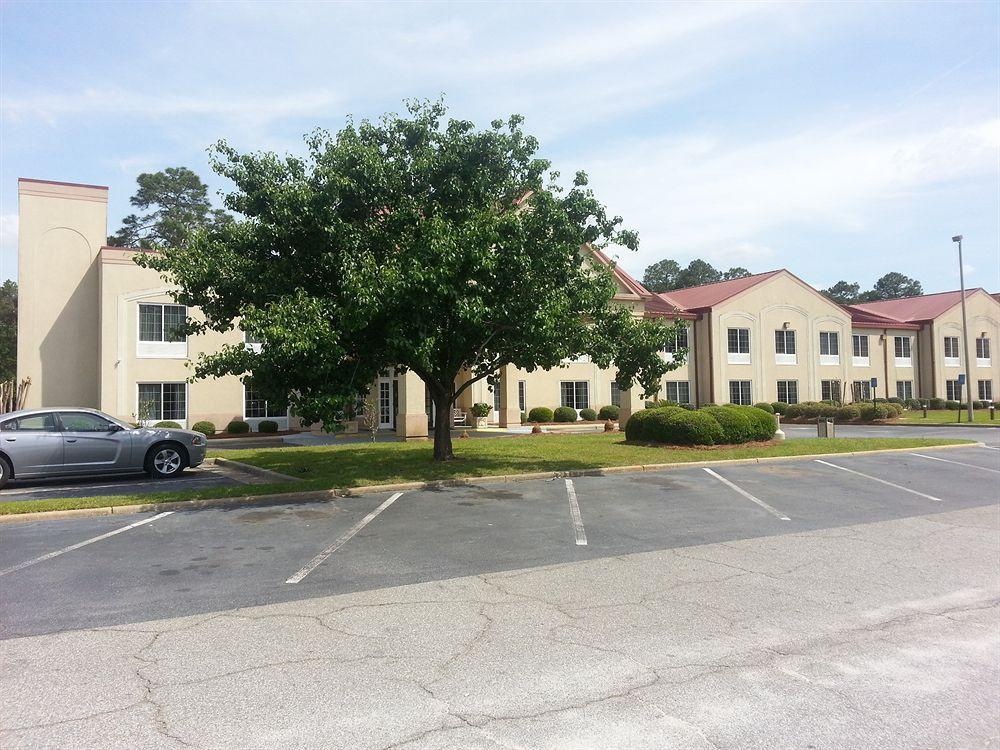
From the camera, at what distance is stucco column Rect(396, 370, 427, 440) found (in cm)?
2379

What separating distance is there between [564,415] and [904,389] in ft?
94.1

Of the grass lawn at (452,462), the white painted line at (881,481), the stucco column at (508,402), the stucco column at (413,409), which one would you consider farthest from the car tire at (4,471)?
the stucco column at (508,402)

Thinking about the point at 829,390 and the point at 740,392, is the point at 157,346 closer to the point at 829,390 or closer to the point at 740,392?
the point at 740,392

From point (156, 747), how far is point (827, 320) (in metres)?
45.9

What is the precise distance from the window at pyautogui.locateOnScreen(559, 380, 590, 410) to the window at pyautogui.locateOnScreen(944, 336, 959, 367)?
2979cm

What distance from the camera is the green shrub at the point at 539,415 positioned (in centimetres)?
3189

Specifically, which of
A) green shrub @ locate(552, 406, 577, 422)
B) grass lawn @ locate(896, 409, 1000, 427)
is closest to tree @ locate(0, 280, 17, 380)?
green shrub @ locate(552, 406, 577, 422)

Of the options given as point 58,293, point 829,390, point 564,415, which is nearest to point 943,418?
point 829,390

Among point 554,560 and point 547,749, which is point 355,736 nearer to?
point 547,749

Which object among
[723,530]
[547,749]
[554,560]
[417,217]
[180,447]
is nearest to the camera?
[547,749]

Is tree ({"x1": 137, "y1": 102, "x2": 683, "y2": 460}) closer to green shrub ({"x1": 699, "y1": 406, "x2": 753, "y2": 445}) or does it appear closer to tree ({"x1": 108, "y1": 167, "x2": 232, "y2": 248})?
green shrub ({"x1": 699, "y1": 406, "x2": 753, "y2": 445})

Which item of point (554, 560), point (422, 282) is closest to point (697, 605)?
point (554, 560)

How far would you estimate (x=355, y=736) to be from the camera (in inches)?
145

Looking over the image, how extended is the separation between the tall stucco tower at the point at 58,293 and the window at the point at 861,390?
41671 millimetres
